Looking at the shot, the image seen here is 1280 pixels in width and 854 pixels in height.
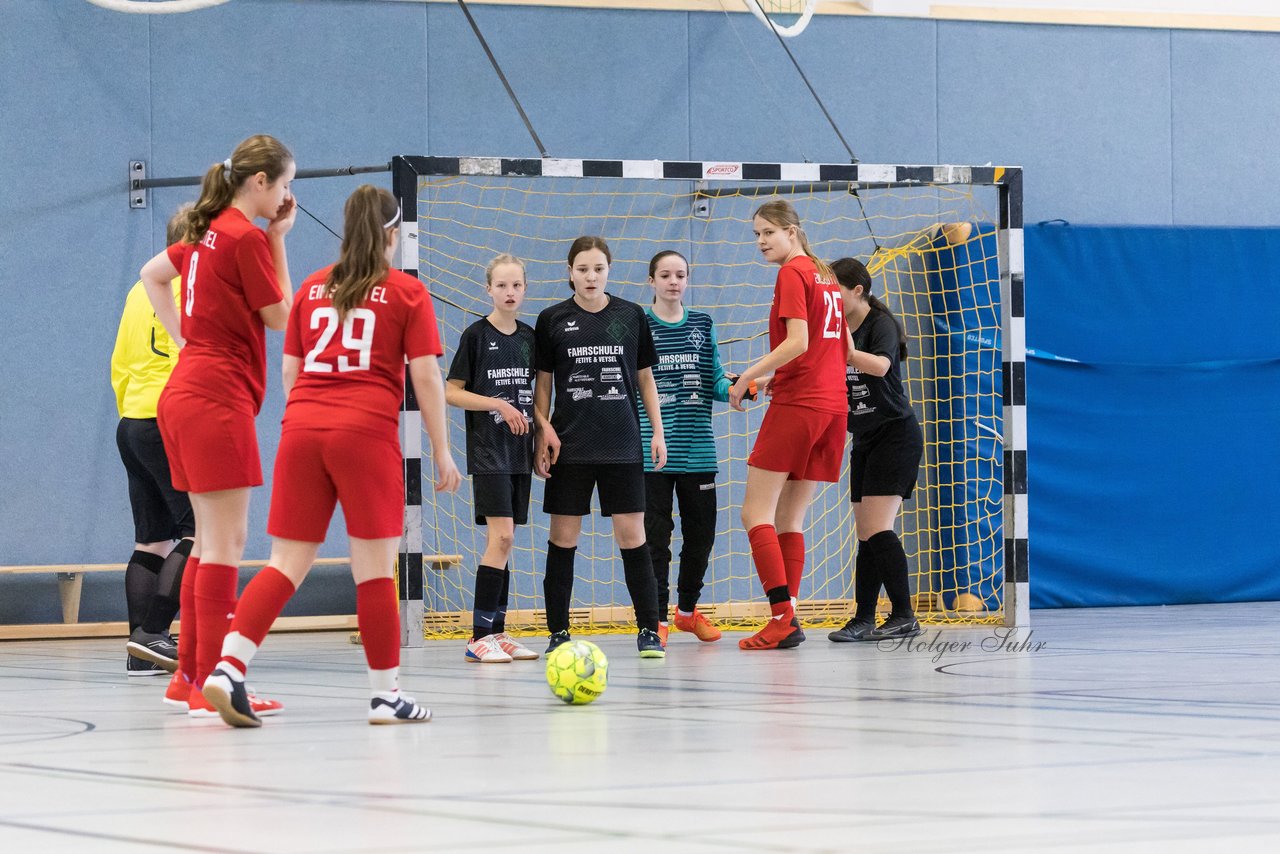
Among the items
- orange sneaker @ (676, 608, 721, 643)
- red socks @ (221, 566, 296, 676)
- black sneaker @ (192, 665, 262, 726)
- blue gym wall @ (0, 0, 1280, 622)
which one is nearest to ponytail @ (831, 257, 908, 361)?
orange sneaker @ (676, 608, 721, 643)

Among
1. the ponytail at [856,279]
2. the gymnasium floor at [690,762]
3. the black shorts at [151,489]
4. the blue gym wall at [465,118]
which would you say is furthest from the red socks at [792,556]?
the blue gym wall at [465,118]

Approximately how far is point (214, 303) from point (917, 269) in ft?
21.8

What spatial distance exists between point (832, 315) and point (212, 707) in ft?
10.6

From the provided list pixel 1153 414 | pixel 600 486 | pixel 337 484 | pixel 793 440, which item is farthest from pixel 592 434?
pixel 1153 414

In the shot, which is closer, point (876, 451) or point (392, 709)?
point (392, 709)

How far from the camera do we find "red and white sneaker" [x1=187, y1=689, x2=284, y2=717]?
467 centimetres

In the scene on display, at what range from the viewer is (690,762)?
3543 mm

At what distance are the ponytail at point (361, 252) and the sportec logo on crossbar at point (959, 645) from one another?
2862 mm

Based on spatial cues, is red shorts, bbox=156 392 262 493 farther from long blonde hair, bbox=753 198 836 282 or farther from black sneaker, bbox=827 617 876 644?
black sneaker, bbox=827 617 876 644

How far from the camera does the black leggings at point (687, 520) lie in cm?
772

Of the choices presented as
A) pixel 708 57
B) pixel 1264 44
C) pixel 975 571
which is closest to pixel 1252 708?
pixel 975 571

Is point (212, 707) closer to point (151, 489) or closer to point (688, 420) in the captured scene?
point (151, 489)

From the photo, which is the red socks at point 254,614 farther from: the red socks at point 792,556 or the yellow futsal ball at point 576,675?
the red socks at point 792,556

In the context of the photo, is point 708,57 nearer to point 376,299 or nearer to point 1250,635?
point 1250,635
